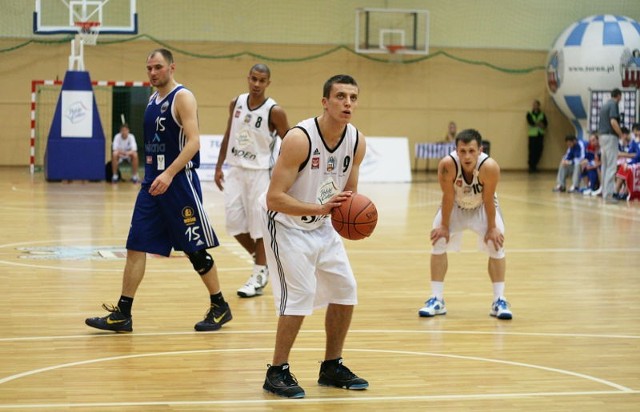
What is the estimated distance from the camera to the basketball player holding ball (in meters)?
5.55

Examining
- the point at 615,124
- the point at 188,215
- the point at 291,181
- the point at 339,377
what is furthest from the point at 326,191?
the point at 615,124

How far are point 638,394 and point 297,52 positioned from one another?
22.9m

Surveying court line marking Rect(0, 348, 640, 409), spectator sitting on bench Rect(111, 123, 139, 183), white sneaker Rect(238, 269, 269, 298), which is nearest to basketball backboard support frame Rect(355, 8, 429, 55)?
spectator sitting on bench Rect(111, 123, 139, 183)

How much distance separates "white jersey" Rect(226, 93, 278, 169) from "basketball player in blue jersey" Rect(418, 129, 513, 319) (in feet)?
5.65

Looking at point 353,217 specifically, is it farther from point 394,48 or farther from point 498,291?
point 394,48

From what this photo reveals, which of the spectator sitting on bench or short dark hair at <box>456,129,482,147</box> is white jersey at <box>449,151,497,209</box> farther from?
the spectator sitting on bench

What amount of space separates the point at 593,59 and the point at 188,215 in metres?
20.6

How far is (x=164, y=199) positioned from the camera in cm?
718

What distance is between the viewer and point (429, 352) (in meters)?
6.79

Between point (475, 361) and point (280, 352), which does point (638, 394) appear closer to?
point (475, 361)

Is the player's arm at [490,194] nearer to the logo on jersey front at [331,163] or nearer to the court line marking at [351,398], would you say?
the court line marking at [351,398]

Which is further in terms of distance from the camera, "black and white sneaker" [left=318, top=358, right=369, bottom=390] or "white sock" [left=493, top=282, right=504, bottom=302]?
"white sock" [left=493, top=282, right=504, bottom=302]

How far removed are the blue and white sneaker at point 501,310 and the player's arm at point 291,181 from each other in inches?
115

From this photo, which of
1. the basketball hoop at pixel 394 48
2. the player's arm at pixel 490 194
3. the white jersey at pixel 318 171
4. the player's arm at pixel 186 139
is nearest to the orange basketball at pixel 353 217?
the white jersey at pixel 318 171
